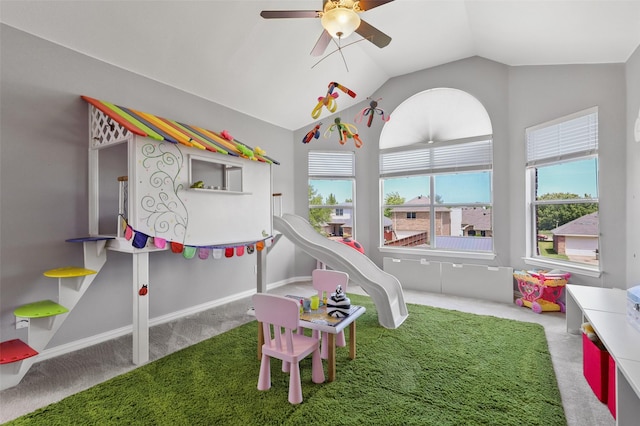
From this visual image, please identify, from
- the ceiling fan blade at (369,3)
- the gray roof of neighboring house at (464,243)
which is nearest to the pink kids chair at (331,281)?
the ceiling fan blade at (369,3)

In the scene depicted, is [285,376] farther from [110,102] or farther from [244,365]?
[110,102]

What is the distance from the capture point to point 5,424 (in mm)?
2051

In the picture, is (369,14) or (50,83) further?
(369,14)

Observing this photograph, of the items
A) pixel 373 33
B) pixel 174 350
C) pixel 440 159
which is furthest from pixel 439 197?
pixel 174 350

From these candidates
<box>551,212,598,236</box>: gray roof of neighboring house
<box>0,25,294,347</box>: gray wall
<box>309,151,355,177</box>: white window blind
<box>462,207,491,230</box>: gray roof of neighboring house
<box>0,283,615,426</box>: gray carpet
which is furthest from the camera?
<box>309,151,355,177</box>: white window blind

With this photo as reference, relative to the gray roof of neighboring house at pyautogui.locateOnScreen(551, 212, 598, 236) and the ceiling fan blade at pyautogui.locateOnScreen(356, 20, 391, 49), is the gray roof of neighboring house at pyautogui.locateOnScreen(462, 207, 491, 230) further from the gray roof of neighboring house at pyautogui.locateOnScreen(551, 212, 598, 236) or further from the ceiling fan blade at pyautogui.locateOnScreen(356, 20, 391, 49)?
the ceiling fan blade at pyautogui.locateOnScreen(356, 20, 391, 49)

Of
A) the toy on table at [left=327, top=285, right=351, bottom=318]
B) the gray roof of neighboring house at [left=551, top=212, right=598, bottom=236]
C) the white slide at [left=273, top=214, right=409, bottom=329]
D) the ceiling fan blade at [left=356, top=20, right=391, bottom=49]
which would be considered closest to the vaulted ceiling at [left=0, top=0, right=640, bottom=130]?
the ceiling fan blade at [left=356, top=20, right=391, bottom=49]

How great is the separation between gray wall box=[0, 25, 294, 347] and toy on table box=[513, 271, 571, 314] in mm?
4114

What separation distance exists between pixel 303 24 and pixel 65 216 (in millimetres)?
3392

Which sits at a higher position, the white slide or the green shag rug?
the white slide

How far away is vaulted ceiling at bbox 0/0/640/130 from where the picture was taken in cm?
293

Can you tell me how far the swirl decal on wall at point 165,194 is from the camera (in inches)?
116

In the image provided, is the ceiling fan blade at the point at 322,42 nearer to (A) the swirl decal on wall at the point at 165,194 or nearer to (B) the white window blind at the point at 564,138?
(A) the swirl decal on wall at the point at 165,194

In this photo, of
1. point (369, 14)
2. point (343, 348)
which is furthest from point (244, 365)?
point (369, 14)
